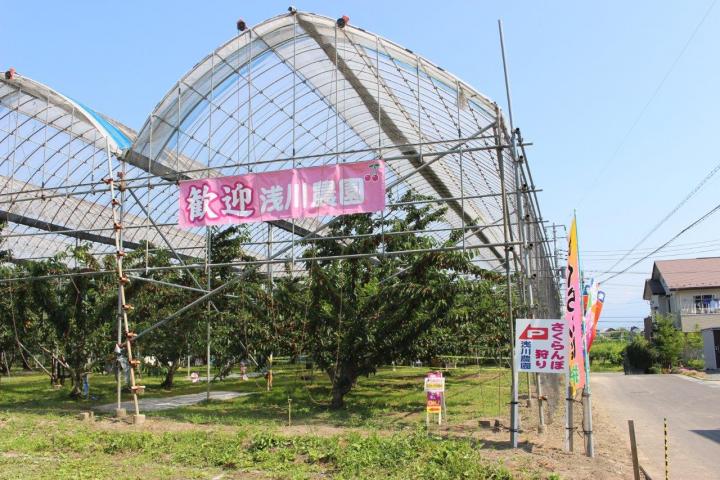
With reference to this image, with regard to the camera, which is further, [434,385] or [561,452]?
[434,385]

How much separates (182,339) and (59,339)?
3.56m

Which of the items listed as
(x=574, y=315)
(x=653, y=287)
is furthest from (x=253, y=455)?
(x=653, y=287)

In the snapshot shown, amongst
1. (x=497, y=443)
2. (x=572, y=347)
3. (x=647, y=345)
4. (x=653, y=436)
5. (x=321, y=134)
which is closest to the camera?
(x=572, y=347)

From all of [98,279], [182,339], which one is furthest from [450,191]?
[98,279]

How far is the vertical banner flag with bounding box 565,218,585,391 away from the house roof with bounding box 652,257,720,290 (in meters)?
34.4

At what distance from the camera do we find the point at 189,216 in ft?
45.0

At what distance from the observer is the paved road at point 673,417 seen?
9781 millimetres

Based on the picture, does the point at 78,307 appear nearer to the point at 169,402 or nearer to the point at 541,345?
the point at 169,402

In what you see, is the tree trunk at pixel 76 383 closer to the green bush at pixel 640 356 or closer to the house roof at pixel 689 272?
the green bush at pixel 640 356

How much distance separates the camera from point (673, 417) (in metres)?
15.4

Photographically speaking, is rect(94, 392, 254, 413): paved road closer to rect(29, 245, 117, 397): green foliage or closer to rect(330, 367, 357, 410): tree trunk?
rect(29, 245, 117, 397): green foliage

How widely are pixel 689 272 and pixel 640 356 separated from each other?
9255 millimetres

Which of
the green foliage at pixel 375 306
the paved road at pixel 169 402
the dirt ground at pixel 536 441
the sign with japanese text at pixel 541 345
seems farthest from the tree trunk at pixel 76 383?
the sign with japanese text at pixel 541 345

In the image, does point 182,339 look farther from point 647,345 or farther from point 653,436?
point 647,345
